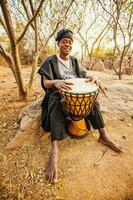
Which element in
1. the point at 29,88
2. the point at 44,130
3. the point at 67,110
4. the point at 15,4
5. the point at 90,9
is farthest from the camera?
the point at 90,9

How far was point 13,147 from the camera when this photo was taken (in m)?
→ 3.18

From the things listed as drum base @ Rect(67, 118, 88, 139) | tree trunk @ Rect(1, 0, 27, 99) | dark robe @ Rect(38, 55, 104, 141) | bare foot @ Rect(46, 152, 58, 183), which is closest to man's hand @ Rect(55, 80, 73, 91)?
dark robe @ Rect(38, 55, 104, 141)

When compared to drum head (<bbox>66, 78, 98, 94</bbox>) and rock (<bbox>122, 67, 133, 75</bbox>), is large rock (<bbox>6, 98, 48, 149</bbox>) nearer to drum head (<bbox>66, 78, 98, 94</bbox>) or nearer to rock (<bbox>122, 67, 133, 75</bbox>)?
drum head (<bbox>66, 78, 98, 94</bbox>)

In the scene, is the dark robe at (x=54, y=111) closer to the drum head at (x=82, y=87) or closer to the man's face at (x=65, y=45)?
the man's face at (x=65, y=45)

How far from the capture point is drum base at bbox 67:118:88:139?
3099 millimetres

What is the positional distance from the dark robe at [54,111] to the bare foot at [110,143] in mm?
155

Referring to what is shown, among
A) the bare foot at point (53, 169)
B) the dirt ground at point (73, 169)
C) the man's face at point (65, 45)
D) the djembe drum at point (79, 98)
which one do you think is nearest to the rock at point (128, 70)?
the dirt ground at point (73, 169)

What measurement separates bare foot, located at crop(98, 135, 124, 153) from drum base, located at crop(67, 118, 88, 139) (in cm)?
23

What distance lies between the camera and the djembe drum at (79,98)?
2.74 m

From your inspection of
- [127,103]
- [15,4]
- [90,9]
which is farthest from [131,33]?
[127,103]

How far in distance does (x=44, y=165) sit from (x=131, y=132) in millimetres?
1343

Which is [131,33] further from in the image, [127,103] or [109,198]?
[109,198]

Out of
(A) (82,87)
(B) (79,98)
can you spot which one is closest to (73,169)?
(B) (79,98)

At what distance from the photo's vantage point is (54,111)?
288 centimetres
